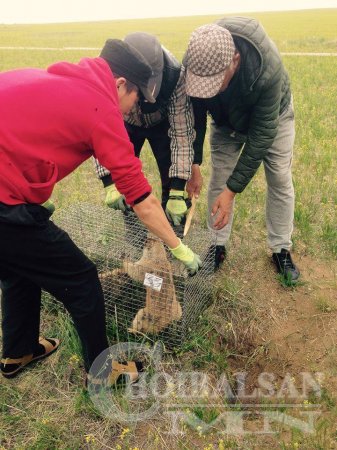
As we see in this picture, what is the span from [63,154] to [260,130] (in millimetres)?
1360

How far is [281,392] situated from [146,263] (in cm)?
110

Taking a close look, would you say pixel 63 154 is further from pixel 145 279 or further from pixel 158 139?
pixel 158 139

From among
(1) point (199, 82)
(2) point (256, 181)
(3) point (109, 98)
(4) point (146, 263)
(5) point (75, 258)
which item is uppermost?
(3) point (109, 98)

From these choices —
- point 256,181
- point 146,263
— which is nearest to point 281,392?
point 146,263

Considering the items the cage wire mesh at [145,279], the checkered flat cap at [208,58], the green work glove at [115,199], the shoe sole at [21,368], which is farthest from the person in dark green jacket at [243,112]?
the shoe sole at [21,368]

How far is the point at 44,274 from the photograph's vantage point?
6.20 feet

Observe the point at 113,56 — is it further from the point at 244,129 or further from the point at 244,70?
the point at 244,129

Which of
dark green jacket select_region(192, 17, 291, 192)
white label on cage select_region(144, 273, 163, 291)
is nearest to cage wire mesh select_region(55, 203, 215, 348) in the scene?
white label on cage select_region(144, 273, 163, 291)

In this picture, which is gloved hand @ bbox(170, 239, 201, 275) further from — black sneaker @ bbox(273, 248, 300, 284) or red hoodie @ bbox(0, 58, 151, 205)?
black sneaker @ bbox(273, 248, 300, 284)

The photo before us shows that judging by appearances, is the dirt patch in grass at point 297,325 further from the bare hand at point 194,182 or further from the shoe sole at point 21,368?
the shoe sole at point 21,368

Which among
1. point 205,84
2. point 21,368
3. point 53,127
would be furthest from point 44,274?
point 205,84

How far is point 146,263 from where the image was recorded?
2674 millimetres

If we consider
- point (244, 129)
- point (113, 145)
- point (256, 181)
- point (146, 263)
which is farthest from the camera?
point (256, 181)

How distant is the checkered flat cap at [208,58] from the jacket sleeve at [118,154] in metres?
0.76
